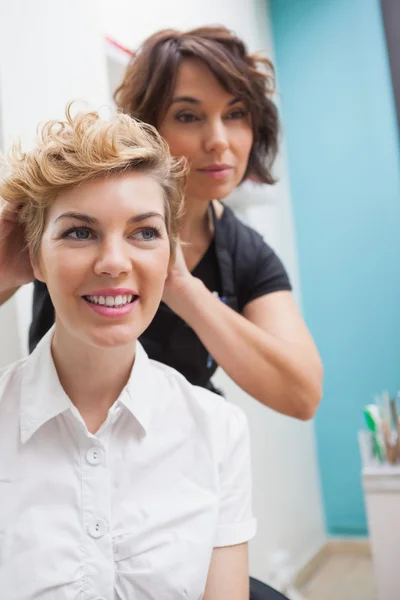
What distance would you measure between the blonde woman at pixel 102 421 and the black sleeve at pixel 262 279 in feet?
1.33

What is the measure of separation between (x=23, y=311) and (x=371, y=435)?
1333 millimetres

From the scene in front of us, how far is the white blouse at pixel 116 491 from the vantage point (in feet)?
2.79

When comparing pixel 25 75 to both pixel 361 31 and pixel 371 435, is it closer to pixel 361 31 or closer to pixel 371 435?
pixel 371 435

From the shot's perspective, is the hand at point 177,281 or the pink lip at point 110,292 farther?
the hand at point 177,281

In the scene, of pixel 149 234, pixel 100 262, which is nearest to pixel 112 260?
pixel 100 262

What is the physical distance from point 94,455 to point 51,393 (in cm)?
12

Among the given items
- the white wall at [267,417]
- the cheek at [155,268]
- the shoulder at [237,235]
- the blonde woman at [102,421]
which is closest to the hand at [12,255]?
the blonde woman at [102,421]

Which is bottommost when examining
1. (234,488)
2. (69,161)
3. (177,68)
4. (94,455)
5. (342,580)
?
(342,580)

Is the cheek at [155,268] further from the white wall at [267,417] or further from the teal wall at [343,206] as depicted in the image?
the teal wall at [343,206]

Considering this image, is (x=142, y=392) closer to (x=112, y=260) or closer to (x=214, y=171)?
(x=112, y=260)

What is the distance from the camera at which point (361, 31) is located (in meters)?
2.73

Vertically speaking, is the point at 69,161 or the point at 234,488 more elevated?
the point at 69,161

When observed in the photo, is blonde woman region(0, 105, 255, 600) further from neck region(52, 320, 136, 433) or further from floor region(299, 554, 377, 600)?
floor region(299, 554, 377, 600)

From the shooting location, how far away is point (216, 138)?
120 cm
